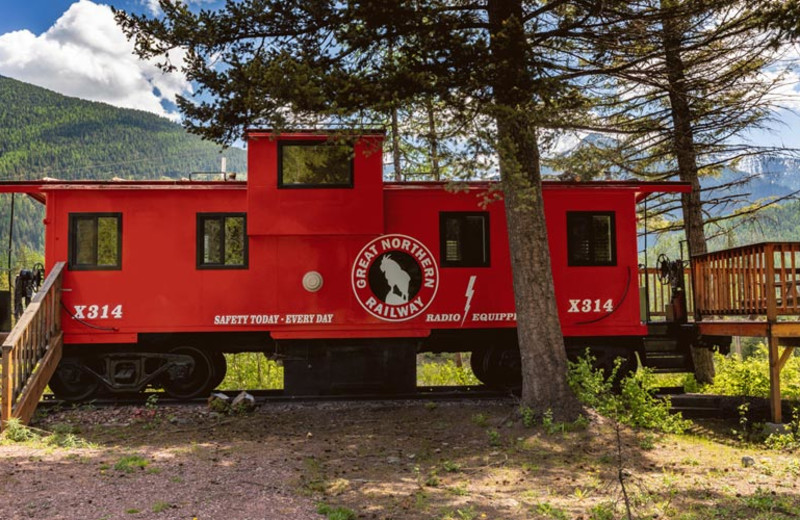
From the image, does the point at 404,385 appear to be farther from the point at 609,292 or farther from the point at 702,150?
the point at 702,150

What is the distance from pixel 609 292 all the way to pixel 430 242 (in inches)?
117

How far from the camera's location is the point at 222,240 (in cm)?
978

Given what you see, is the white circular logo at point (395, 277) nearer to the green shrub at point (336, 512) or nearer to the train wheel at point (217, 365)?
the train wheel at point (217, 365)

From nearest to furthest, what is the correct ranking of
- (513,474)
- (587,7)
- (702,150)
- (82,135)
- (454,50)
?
(513,474) → (454,50) → (587,7) → (702,150) → (82,135)

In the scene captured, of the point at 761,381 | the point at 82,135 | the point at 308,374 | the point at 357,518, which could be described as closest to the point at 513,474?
the point at 357,518

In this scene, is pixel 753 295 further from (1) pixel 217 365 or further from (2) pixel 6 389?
(2) pixel 6 389

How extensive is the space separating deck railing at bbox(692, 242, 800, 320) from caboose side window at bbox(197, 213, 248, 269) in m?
7.53

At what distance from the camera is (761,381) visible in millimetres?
10172

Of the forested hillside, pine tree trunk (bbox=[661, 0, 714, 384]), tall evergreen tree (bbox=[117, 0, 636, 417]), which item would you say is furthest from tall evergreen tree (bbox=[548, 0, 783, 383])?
the forested hillside

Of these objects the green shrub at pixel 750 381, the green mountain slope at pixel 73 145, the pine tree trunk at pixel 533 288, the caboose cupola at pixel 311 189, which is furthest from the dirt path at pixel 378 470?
the green mountain slope at pixel 73 145

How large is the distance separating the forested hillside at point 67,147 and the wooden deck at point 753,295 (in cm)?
15724

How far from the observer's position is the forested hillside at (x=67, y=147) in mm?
162000

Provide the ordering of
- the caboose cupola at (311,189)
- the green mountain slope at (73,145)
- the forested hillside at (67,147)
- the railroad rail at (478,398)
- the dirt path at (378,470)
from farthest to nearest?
the green mountain slope at (73,145) → the forested hillside at (67,147) → the caboose cupola at (311,189) → the railroad rail at (478,398) → the dirt path at (378,470)

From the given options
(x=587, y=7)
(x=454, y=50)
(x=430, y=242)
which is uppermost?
(x=587, y=7)
